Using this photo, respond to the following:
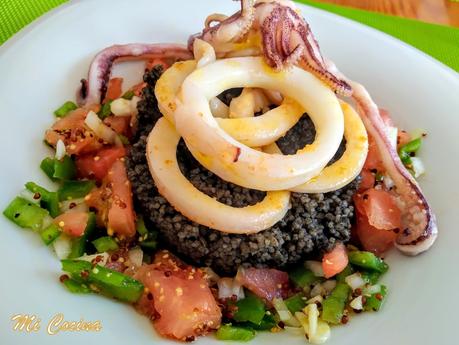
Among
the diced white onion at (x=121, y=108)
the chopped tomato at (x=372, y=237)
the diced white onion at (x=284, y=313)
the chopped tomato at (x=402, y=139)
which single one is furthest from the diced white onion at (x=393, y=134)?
the diced white onion at (x=121, y=108)

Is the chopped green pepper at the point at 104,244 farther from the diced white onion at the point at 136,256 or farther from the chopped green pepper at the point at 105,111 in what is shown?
the chopped green pepper at the point at 105,111

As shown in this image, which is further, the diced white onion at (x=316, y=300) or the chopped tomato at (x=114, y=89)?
the chopped tomato at (x=114, y=89)

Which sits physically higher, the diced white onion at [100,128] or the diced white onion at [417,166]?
the diced white onion at [100,128]

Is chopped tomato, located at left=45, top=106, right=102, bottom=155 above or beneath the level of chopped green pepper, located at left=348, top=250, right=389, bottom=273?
above

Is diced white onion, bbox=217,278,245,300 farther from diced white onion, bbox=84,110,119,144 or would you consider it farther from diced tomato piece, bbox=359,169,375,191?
diced white onion, bbox=84,110,119,144

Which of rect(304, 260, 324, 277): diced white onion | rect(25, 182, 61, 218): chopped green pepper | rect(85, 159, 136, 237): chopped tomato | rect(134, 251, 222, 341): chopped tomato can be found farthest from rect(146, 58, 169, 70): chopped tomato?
rect(304, 260, 324, 277): diced white onion

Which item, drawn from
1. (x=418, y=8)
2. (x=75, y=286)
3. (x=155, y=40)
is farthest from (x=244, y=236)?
(x=418, y=8)

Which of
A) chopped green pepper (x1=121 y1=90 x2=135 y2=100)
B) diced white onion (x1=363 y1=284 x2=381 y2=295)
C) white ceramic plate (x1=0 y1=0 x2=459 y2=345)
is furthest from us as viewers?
chopped green pepper (x1=121 y1=90 x2=135 y2=100)
